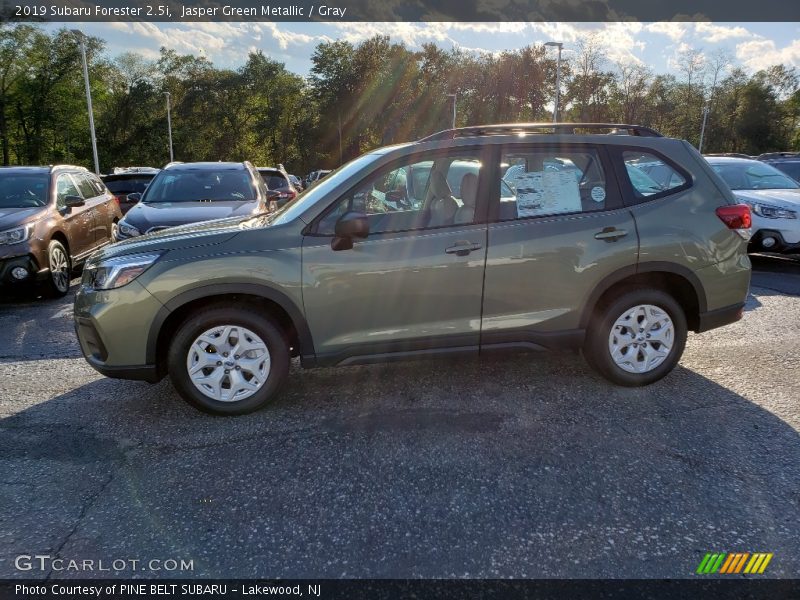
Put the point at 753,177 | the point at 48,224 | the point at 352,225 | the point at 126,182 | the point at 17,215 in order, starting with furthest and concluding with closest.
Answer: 1. the point at 126,182
2. the point at 753,177
3. the point at 48,224
4. the point at 17,215
5. the point at 352,225

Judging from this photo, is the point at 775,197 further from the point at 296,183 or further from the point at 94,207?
the point at 296,183

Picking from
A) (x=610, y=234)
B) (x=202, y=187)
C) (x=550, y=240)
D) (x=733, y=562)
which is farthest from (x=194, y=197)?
(x=733, y=562)

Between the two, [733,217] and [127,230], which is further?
[127,230]

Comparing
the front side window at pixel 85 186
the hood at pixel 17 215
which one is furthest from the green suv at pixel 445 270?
the front side window at pixel 85 186

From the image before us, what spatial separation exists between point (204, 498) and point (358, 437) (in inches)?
38.7

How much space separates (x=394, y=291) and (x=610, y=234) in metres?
1.58

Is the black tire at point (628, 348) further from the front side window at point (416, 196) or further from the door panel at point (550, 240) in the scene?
the front side window at point (416, 196)

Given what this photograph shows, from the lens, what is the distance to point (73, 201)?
811 cm

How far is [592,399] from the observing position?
4.05m

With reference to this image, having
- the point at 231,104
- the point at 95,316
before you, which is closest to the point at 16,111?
the point at 231,104

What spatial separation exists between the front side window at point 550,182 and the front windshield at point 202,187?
497cm

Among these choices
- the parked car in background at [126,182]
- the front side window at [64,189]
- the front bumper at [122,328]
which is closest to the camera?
the front bumper at [122,328]

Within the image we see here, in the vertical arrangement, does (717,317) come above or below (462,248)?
below

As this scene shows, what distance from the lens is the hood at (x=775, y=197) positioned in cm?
831
